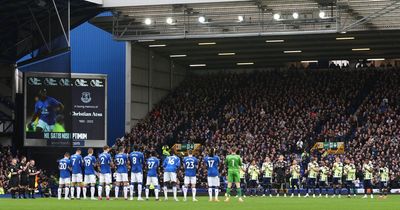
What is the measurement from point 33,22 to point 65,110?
17.1ft

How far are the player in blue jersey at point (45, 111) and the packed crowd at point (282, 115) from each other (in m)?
6.35

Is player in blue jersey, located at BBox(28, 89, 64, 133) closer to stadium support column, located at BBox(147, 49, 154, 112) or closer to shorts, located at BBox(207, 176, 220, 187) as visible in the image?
stadium support column, located at BBox(147, 49, 154, 112)

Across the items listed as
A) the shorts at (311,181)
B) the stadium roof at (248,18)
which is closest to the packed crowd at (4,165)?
the stadium roof at (248,18)

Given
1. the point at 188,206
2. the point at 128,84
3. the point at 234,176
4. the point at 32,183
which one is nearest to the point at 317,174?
the point at 234,176

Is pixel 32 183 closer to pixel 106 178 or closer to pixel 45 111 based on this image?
pixel 106 178

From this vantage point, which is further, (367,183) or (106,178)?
(367,183)

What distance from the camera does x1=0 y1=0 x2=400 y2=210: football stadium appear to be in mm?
49062

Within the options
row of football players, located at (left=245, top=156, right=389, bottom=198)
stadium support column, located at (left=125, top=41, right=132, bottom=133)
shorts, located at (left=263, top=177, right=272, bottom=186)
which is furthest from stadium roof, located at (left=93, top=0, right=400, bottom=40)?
shorts, located at (left=263, top=177, right=272, bottom=186)

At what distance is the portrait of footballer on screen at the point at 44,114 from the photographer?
2053 inches

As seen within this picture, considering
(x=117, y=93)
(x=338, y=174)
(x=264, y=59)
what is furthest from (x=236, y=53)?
(x=338, y=174)

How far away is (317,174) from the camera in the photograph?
48.4 meters

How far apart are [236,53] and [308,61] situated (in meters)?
5.88

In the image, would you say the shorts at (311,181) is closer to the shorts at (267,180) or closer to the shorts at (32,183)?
the shorts at (267,180)

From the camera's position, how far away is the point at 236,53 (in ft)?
207
